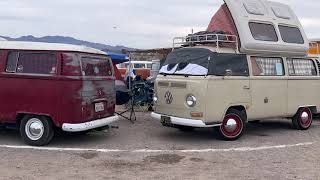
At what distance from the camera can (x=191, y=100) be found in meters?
9.77

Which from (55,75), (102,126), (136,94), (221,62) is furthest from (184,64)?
(136,94)

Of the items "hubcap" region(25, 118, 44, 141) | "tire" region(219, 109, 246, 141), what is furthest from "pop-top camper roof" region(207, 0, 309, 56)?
"hubcap" region(25, 118, 44, 141)

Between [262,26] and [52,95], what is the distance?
5.04 metres

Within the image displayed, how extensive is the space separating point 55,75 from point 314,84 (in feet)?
21.5

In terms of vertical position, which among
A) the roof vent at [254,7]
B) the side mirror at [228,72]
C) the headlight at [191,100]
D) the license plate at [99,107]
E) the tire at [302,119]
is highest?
the roof vent at [254,7]

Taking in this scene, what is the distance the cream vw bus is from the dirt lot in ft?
1.60

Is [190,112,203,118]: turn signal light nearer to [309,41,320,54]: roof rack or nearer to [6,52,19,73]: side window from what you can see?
[6,52,19,73]: side window

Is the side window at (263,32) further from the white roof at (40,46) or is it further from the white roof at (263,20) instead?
the white roof at (40,46)

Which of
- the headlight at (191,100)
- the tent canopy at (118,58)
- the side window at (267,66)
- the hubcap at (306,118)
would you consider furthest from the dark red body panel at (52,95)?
the tent canopy at (118,58)

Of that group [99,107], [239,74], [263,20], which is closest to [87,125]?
[99,107]

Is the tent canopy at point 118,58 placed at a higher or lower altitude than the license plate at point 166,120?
higher

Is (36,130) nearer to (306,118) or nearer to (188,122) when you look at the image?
(188,122)

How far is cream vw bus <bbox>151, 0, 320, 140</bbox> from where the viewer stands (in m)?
9.84

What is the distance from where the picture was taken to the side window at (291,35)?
1145 centimetres
